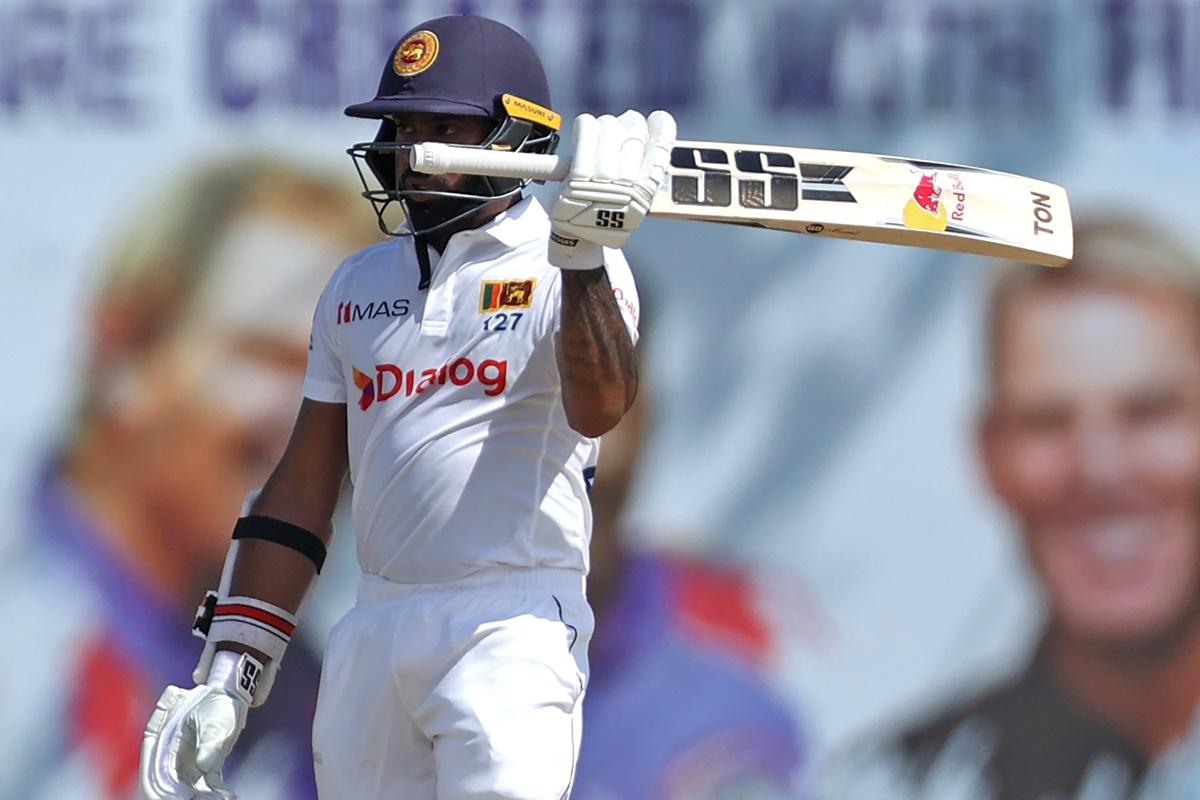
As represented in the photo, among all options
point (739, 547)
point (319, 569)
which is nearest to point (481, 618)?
point (319, 569)

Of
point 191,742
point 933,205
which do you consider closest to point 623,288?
point 933,205

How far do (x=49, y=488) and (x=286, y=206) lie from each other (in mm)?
1003

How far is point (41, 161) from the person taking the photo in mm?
5820

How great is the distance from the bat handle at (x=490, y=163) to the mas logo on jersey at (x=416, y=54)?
0.38m

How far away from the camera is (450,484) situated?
336 centimetres

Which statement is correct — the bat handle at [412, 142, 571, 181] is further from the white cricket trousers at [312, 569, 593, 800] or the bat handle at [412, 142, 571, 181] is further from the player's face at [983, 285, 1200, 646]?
the player's face at [983, 285, 1200, 646]

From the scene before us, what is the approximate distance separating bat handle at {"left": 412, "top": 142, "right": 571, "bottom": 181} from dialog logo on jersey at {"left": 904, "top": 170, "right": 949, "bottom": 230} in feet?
2.02

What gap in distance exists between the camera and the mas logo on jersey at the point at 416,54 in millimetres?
3467

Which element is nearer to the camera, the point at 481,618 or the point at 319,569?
the point at 481,618

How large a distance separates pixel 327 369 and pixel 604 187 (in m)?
0.80

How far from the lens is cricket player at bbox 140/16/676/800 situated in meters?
3.22

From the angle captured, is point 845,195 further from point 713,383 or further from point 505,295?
point 713,383

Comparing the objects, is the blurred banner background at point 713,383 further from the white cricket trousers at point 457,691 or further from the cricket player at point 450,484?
the white cricket trousers at point 457,691

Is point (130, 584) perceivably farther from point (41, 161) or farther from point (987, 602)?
point (987, 602)
